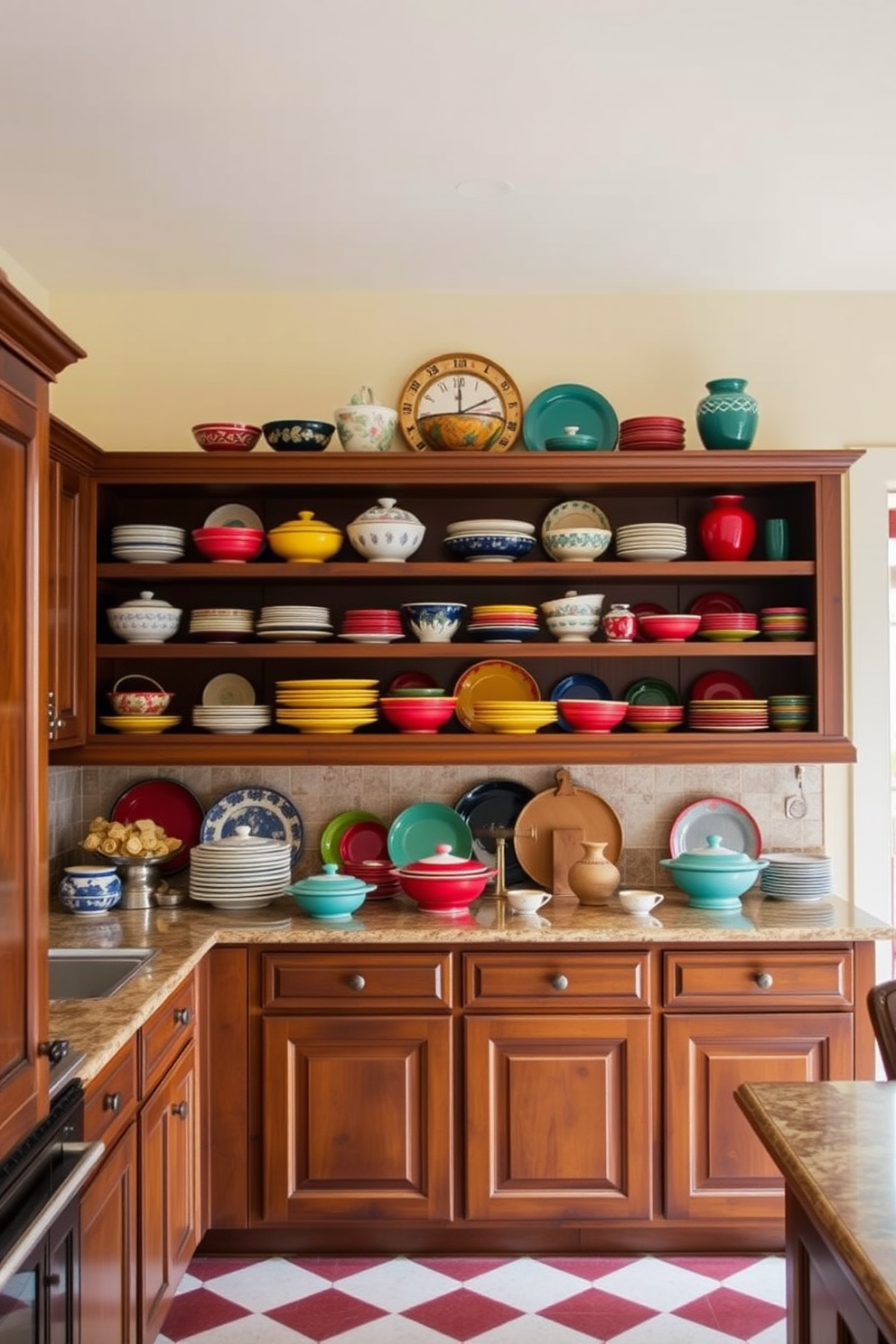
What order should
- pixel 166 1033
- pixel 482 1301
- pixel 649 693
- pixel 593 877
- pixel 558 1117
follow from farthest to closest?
pixel 649 693 < pixel 593 877 < pixel 558 1117 < pixel 482 1301 < pixel 166 1033

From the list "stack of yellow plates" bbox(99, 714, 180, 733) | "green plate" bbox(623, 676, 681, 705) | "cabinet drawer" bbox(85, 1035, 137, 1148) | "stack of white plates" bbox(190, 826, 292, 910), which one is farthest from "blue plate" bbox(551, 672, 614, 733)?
"cabinet drawer" bbox(85, 1035, 137, 1148)

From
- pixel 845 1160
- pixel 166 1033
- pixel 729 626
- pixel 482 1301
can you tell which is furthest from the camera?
pixel 729 626

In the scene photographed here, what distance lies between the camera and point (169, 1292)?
9.41 feet

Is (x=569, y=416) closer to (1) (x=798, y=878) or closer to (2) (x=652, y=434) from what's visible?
(2) (x=652, y=434)

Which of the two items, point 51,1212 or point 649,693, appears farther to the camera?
point 649,693

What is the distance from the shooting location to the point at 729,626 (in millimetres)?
3809

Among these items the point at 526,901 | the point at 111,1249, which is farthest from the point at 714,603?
the point at 111,1249

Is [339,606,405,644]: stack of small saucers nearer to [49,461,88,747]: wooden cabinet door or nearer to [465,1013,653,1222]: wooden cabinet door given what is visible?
[49,461,88,747]: wooden cabinet door

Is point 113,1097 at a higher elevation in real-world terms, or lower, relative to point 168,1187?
higher

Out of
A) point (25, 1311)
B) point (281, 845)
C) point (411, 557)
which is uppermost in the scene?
point (411, 557)

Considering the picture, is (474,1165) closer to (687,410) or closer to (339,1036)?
(339,1036)

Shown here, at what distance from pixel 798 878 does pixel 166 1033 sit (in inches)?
73.1

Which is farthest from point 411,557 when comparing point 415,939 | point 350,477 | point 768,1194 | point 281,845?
point 768,1194

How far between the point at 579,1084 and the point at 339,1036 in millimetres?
643
